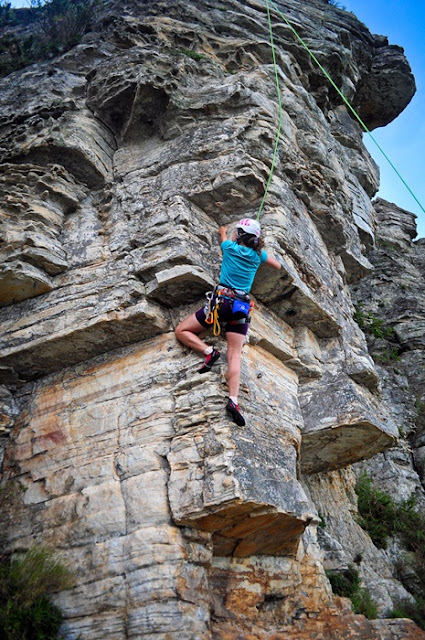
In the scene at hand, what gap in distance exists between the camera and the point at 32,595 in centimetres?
521

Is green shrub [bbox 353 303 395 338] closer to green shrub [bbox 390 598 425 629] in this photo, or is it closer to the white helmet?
green shrub [bbox 390 598 425 629]

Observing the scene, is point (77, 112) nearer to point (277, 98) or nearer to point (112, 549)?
point (277, 98)

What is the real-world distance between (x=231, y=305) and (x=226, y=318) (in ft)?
0.54

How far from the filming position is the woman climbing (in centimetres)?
623

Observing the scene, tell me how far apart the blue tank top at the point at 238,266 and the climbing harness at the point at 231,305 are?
4.6 inches

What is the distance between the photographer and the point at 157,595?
5.12m

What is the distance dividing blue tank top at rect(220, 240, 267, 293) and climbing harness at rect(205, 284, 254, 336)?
12 cm

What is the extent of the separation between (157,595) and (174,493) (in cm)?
96

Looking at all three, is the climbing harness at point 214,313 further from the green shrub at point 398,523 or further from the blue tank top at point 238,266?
the green shrub at point 398,523

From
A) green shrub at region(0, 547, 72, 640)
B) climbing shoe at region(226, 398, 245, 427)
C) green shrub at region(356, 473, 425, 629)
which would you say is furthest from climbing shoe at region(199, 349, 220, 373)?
green shrub at region(356, 473, 425, 629)

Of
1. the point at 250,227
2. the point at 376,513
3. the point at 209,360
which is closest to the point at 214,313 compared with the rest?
the point at 209,360

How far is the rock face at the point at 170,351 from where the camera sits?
559 centimetres

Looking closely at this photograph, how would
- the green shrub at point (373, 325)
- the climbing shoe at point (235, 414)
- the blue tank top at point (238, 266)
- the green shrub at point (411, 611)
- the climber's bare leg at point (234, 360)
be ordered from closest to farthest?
the climbing shoe at point (235, 414) → the climber's bare leg at point (234, 360) → the blue tank top at point (238, 266) → the green shrub at point (411, 611) → the green shrub at point (373, 325)

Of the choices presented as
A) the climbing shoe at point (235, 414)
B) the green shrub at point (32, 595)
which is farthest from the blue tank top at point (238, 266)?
the green shrub at point (32, 595)
